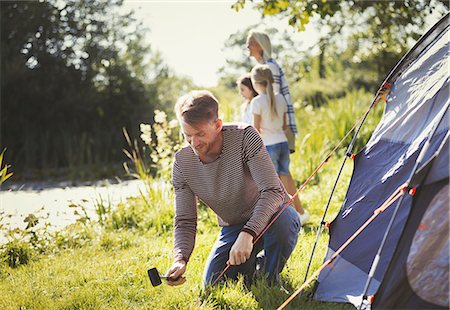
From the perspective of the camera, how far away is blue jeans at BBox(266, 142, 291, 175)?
4.59 m

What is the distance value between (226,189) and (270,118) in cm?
170

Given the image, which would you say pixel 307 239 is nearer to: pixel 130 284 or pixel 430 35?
pixel 130 284

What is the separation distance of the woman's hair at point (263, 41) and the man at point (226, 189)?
1862 millimetres

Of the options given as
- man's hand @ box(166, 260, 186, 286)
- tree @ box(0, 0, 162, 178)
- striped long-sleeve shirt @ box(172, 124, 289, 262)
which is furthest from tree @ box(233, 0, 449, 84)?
tree @ box(0, 0, 162, 178)

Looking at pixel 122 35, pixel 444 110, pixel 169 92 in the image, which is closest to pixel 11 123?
pixel 122 35

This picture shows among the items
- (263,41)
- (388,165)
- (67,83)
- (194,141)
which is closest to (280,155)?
(263,41)

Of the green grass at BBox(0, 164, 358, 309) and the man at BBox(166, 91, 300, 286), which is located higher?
the man at BBox(166, 91, 300, 286)

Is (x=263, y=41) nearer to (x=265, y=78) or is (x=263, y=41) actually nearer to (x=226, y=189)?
(x=265, y=78)

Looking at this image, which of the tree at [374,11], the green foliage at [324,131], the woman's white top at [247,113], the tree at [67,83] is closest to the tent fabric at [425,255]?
the woman's white top at [247,113]

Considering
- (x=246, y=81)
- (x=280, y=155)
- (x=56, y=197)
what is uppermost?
(x=246, y=81)

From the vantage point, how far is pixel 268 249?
3.00m

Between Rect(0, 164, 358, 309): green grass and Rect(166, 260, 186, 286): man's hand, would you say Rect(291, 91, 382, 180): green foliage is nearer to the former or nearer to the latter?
Rect(0, 164, 358, 309): green grass

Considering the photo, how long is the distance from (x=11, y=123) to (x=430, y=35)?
28.9 ft

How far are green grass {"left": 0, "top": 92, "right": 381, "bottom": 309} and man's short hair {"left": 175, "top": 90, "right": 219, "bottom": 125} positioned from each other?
2.74 feet
